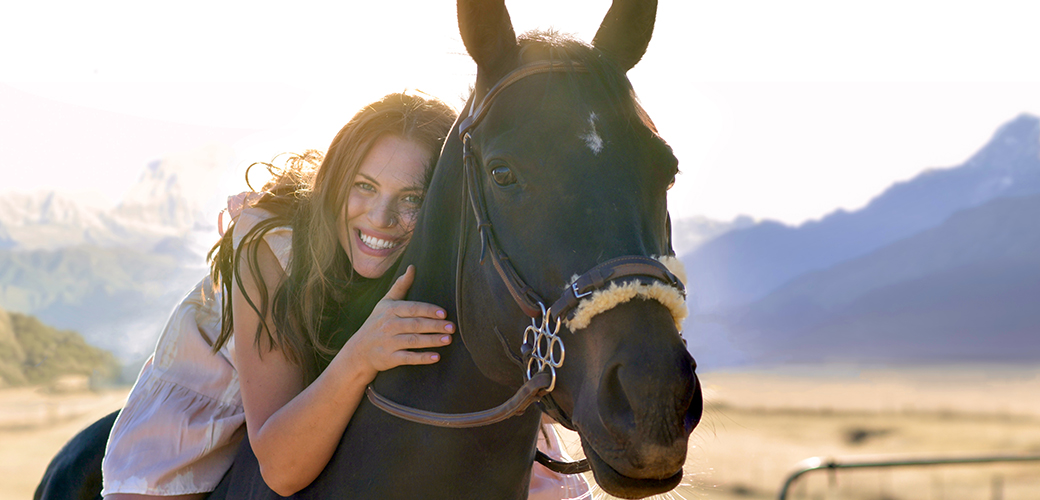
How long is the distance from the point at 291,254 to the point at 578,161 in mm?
1157

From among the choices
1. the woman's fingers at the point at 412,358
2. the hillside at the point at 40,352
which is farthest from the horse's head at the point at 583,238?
the hillside at the point at 40,352

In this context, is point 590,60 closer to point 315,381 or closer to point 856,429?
point 315,381

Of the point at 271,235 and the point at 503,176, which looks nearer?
the point at 503,176

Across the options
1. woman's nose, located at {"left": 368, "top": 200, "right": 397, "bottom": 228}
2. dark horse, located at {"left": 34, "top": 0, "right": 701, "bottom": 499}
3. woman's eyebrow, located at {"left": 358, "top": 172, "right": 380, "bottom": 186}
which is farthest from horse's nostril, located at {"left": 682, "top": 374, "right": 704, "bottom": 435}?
woman's eyebrow, located at {"left": 358, "top": 172, "right": 380, "bottom": 186}

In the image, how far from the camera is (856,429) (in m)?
27.6

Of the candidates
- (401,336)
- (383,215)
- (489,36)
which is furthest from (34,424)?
(489,36)

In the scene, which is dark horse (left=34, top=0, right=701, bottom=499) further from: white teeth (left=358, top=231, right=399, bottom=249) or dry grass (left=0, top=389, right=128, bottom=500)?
dry grass (left=0, top=389, right=128, bottom=500)

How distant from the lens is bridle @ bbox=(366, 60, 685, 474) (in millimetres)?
1412

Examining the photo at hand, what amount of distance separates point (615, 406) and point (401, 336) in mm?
705

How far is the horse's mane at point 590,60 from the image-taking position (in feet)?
5.49

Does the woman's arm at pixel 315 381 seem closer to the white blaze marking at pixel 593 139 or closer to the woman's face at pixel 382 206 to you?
the woman's face at pixel 382 206

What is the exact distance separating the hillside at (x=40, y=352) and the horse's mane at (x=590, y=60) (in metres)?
15.3

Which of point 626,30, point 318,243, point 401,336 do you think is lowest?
point 401,336

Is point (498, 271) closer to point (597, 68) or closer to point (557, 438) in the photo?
point (597, 68)
